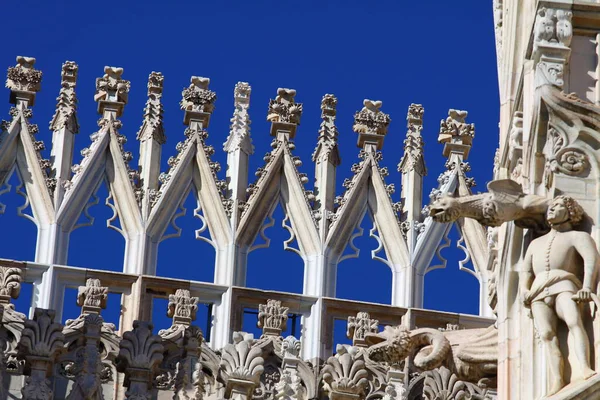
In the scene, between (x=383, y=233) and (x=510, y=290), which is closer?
(x=510, y=290)

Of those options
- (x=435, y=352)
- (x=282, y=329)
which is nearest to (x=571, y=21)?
(x=435, y=352)

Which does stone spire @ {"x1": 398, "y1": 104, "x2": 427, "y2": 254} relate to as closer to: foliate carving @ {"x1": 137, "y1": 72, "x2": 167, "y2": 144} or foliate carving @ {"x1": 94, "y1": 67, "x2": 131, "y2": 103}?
foliate carving @ {"x1": 137, "y1": 72, "x2": 167, "y2": 144}

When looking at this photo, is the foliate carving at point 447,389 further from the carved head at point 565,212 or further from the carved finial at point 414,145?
the carved head at point 565,212

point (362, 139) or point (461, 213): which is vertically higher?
point (362, 139)

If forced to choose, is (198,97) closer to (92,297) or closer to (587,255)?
(92,297)

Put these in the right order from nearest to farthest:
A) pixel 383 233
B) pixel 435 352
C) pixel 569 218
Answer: pixel 569 218 < pixel 435 352 < pixel 383 233

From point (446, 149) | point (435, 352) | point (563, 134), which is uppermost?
point (446, 149)

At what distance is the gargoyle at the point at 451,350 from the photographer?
758 inches

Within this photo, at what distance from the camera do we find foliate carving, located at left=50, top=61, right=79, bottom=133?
2545 centimetres

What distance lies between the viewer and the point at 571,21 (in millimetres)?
18625

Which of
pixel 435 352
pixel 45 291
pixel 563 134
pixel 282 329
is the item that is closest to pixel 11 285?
pixel 45 291

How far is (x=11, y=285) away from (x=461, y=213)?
6946mm

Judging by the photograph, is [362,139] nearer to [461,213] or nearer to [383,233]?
[383,233]

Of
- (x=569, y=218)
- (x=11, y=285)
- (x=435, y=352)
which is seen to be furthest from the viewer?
(x=11, y=285)
